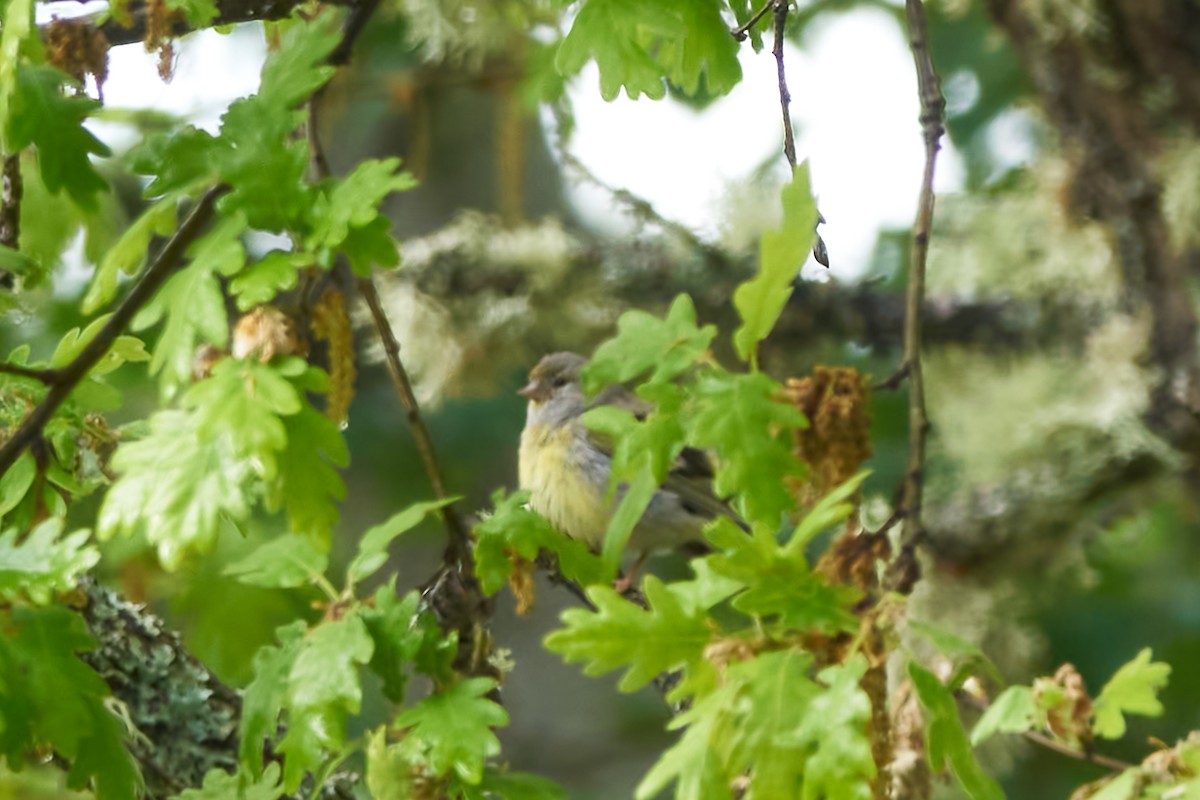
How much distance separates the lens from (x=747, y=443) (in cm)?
128

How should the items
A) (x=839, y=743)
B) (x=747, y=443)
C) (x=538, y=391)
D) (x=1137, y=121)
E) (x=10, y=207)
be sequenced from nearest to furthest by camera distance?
1. (x=839, y=743)
2. (x=747, y=443)
3. (x=10, y=207)
4. (x=538, y=391)
5. (x=1137, y=121)

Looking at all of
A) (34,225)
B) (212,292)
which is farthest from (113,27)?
(212,292)

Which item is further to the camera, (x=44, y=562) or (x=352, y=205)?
(x=44, y=562)

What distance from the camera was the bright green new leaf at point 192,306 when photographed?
1.13m

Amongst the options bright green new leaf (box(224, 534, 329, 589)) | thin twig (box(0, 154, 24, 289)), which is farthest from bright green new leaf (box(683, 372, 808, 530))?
thin twig (box(0, 154, 24, 289))

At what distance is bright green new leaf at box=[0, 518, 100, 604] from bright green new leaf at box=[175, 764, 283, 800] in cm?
32

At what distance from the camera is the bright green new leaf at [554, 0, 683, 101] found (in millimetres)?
1277

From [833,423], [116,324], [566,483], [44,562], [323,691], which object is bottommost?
[566,483]

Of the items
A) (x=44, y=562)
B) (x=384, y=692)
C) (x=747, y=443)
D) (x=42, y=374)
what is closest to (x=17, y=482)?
(x=44, y=562)

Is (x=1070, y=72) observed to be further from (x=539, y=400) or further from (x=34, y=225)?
(x=34, y=225)

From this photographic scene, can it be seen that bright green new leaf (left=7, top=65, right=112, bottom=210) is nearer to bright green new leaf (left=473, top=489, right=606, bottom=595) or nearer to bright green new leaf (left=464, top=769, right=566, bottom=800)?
bright green new leaf (left=473, top=489, right=606, bottom=595)

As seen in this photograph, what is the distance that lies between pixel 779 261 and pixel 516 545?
1.42 ft

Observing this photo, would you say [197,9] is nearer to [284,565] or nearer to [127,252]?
[127,252]

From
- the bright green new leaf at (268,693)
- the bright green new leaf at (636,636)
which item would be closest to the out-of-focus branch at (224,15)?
the bright green new leaf at (268,693)
